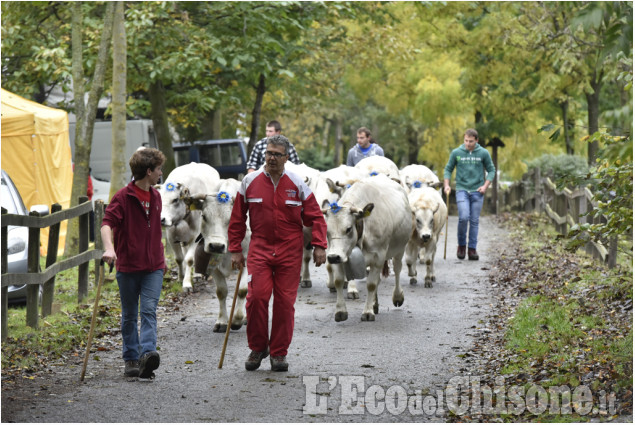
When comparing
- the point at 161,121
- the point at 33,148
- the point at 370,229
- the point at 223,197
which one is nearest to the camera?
the point at 223,197

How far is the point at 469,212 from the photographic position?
56.7 feet

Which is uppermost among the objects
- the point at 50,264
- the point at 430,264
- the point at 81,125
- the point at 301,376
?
the point at 81,125

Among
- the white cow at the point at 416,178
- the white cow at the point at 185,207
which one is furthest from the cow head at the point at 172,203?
the white cow at the point at 416,178

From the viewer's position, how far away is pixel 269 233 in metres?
8.91

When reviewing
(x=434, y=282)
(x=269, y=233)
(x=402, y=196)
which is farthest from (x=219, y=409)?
(x=434, y=282)

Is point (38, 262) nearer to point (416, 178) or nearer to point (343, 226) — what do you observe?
point (343, 226)

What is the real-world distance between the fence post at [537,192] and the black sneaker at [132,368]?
1943cm

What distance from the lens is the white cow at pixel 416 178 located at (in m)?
15.7

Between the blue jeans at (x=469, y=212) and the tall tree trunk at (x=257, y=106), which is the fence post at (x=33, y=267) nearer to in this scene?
the blue jeans at (x=469, y=212)

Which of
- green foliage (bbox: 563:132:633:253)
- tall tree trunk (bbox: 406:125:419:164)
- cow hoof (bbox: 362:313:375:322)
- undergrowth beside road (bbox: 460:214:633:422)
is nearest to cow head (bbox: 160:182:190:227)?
cow hoof (bbox: 362:313:375:322)

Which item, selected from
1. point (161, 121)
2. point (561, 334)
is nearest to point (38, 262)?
point (561, 334)

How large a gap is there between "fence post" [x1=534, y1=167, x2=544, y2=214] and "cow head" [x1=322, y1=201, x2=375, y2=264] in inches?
641

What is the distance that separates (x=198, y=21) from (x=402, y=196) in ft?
34.2

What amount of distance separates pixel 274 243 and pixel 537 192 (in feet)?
64.0
